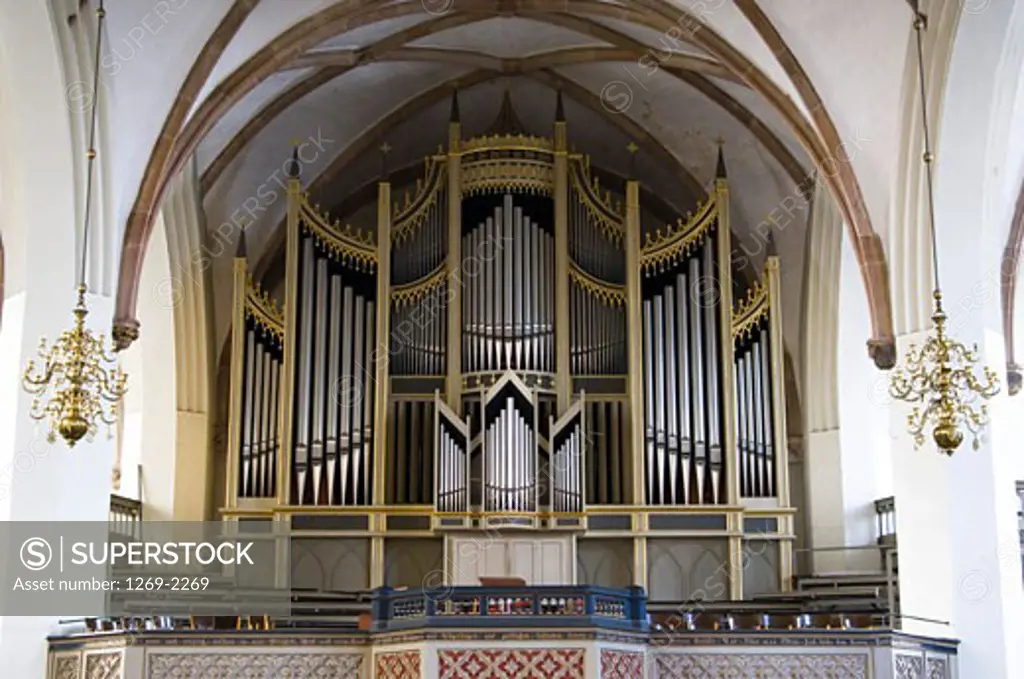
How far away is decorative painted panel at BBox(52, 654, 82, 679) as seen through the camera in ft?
44.7

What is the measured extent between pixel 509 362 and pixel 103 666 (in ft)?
23.0

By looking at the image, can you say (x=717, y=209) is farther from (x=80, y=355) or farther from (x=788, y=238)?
(x=80, y=355)

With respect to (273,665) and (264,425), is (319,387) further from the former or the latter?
(273,665)

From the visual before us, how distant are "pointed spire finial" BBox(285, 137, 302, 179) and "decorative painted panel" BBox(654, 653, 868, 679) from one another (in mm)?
8862

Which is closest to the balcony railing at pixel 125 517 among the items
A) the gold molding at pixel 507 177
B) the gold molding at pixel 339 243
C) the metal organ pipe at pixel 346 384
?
the metal organ pipe at pixel 346 384

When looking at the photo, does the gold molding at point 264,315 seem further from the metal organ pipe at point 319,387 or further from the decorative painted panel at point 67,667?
the decorative painted panel at point 67,667

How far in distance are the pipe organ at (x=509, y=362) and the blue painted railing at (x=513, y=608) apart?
4605mm

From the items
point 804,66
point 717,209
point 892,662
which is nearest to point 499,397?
point 717,209

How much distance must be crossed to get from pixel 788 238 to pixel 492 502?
5.81 metres

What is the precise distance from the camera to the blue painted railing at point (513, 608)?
42.3 ft

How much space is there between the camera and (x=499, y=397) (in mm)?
18547

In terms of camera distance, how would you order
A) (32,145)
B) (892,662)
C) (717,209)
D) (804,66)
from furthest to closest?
(717,209) < (804,66) < (32,145) < (892,662)

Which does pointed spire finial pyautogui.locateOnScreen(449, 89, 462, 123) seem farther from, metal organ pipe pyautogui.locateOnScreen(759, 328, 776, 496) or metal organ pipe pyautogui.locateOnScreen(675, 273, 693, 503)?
metal organ pipe pyautogui.locateOnScreen(759, 328, 776, 496)

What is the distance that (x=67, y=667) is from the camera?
13719 mm
